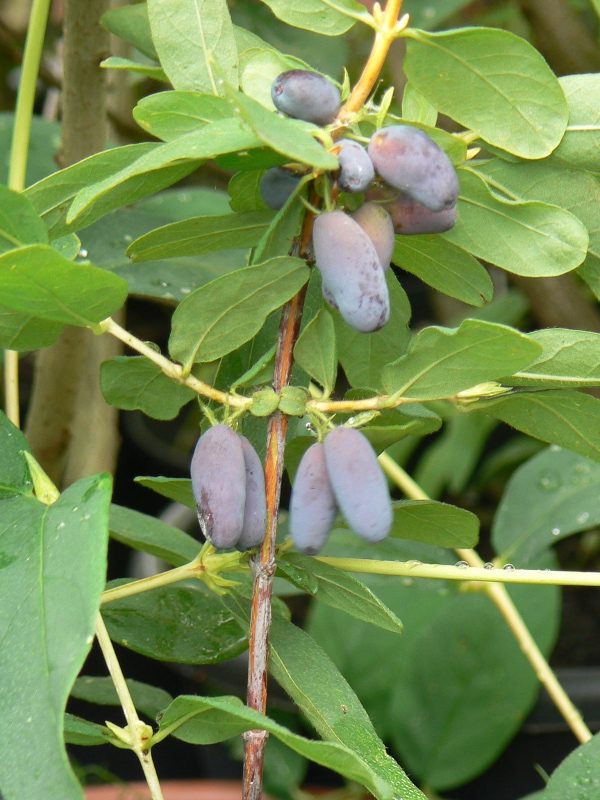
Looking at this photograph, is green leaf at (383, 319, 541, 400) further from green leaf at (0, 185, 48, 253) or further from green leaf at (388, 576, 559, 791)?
green leaf at (388, 576, 559, 791)

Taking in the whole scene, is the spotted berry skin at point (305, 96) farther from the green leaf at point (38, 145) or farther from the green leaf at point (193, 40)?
the green leaf at point (38, 145)

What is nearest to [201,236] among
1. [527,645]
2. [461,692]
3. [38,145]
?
→ [527,645]

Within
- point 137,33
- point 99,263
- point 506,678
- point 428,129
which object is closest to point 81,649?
point 428,129

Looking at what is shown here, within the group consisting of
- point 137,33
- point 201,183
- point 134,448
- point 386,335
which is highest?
point 137,33

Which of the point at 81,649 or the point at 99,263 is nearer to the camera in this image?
the point at 81,649

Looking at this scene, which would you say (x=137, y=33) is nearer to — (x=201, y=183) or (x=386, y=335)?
(x=386, y=335)

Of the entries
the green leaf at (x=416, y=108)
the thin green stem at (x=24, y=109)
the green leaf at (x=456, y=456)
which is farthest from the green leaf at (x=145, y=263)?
the green leaf at (x=456, y=456)
